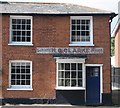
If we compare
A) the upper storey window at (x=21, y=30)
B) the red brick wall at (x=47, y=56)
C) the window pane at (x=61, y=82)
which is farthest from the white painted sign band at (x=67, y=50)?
the window pane at (x=61, y=82)

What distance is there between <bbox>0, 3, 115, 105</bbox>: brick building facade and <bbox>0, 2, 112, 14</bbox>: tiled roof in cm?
6

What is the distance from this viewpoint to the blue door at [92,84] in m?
21.8

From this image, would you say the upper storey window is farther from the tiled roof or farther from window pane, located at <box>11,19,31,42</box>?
the tiled roof

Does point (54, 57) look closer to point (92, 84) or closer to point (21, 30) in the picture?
point (21, 30)

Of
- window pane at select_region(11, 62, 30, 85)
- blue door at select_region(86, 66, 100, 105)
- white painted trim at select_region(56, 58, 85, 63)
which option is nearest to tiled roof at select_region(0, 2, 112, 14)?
white painted trim at select_region(56, 58, 85, 63)

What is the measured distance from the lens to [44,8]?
2295 cm

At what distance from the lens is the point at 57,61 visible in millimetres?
21594

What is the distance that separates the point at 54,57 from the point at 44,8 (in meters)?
3.54

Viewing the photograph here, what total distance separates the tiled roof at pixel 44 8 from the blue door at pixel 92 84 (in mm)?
3658

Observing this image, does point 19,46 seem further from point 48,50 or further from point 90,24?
point 90,24

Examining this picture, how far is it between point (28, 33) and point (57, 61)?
2649 millimetres

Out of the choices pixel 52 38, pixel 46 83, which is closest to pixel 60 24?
pixel 52 38

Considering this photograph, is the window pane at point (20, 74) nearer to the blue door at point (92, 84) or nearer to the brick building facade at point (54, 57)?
the brick building facade at point (54, 57)

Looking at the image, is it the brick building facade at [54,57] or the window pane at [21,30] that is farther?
the window pane at [21,30]
